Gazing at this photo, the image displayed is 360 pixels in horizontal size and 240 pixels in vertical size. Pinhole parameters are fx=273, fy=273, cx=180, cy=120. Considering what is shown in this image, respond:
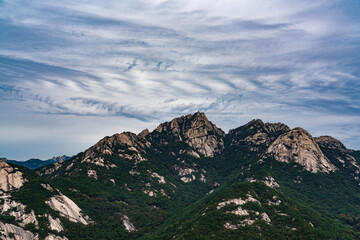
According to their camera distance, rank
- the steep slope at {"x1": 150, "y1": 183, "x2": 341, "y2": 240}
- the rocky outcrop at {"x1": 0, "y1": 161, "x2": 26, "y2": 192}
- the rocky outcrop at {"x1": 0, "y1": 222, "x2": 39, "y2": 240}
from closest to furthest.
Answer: the rocky outcrop at {"x1": 0, "y1": 222, "x2": 39, "y2": 240}
the steep slope at {"x1": 150, "y1": 183, "x2": 341, "y2": 240}
the rocky outcrop at {"x1": 0, "y1": 161, "x2": 26, "y2": 192}

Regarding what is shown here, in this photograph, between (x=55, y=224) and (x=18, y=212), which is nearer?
(x=18, y=212)

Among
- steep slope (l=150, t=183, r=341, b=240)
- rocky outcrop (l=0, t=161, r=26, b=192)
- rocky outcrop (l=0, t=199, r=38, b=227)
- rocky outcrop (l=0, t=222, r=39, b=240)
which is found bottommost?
steep slope (l=150, t=183, r=341, b=240)

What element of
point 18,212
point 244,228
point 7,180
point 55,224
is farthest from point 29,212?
point 244,228

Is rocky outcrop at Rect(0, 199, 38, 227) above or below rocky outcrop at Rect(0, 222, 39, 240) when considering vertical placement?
above

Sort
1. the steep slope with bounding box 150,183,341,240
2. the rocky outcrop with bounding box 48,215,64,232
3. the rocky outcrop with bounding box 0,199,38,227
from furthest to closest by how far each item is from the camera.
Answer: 1. the rocky outcrop with bounding box 48,215,64,232
2. the steep slope with bounding box 150,183,341,240
3. the rocky outcrop with bounding box 0,199,38,227

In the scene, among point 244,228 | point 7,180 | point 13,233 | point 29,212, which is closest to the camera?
point 13,233

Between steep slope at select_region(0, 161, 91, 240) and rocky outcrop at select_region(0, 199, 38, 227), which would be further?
rocky outcrop at select_region(0, 199, 38, 227)

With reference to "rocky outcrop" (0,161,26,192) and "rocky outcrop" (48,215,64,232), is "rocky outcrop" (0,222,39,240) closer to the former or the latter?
"rocky outcrop" (48,215,64,232)

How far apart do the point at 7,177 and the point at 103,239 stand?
81.8 metres

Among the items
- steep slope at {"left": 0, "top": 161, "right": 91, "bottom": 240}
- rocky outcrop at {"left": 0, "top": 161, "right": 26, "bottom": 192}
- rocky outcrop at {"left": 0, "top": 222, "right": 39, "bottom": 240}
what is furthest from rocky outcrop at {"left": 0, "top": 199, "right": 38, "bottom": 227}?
rocky outcrop at {"left": 0, "top": 161, "right": 26, "bottom": 192}

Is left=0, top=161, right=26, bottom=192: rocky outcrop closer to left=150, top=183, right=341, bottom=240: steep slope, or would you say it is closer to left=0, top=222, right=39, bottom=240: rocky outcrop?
left=0, top=222, right=39, bottom=240: rocky outcrop

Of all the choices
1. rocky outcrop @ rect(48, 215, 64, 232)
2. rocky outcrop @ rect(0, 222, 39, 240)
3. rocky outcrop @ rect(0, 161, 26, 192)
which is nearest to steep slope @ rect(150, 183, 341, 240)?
rocky outcrop @ rect(48, 215, 64, 232)

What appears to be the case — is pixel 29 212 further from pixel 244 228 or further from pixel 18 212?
pixel 244 228

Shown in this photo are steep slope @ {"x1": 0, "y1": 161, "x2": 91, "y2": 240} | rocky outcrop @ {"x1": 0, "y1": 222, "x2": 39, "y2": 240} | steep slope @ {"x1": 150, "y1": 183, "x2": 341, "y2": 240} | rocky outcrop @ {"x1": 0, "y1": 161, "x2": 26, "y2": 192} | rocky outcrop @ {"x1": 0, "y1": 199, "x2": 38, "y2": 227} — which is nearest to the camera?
rocky outcrop @ {"x1": 0, "y1": 222, "x2": 39, "y2": 240}
